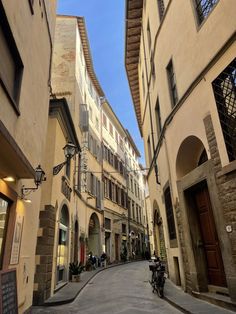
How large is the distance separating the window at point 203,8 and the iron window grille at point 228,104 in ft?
7.19

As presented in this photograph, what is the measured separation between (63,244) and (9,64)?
28.3 feet

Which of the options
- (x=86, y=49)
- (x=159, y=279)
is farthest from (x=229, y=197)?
(x=86, y=49)

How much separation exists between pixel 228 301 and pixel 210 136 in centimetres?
379

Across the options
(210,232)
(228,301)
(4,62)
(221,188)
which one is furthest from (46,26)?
(228,301)

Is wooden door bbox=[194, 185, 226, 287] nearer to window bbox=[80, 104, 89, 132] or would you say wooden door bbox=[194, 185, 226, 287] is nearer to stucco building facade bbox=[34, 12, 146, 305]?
stucco building facade bbox=[34, 12, 146, 305]

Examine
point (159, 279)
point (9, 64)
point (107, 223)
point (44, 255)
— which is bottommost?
point (159, 279)

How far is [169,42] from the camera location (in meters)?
10.7

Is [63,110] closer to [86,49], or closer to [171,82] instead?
[171,82]

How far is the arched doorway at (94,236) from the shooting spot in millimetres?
22156

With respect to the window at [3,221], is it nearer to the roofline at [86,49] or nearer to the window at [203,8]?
the window at [203,8]

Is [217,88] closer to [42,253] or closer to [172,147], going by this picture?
[172,147]

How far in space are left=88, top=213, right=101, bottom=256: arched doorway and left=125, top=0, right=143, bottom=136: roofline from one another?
32.2ft

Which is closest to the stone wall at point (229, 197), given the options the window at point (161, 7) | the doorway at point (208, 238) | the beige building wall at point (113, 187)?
the doorway at point (208, 238)

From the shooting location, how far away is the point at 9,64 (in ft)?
19.3
